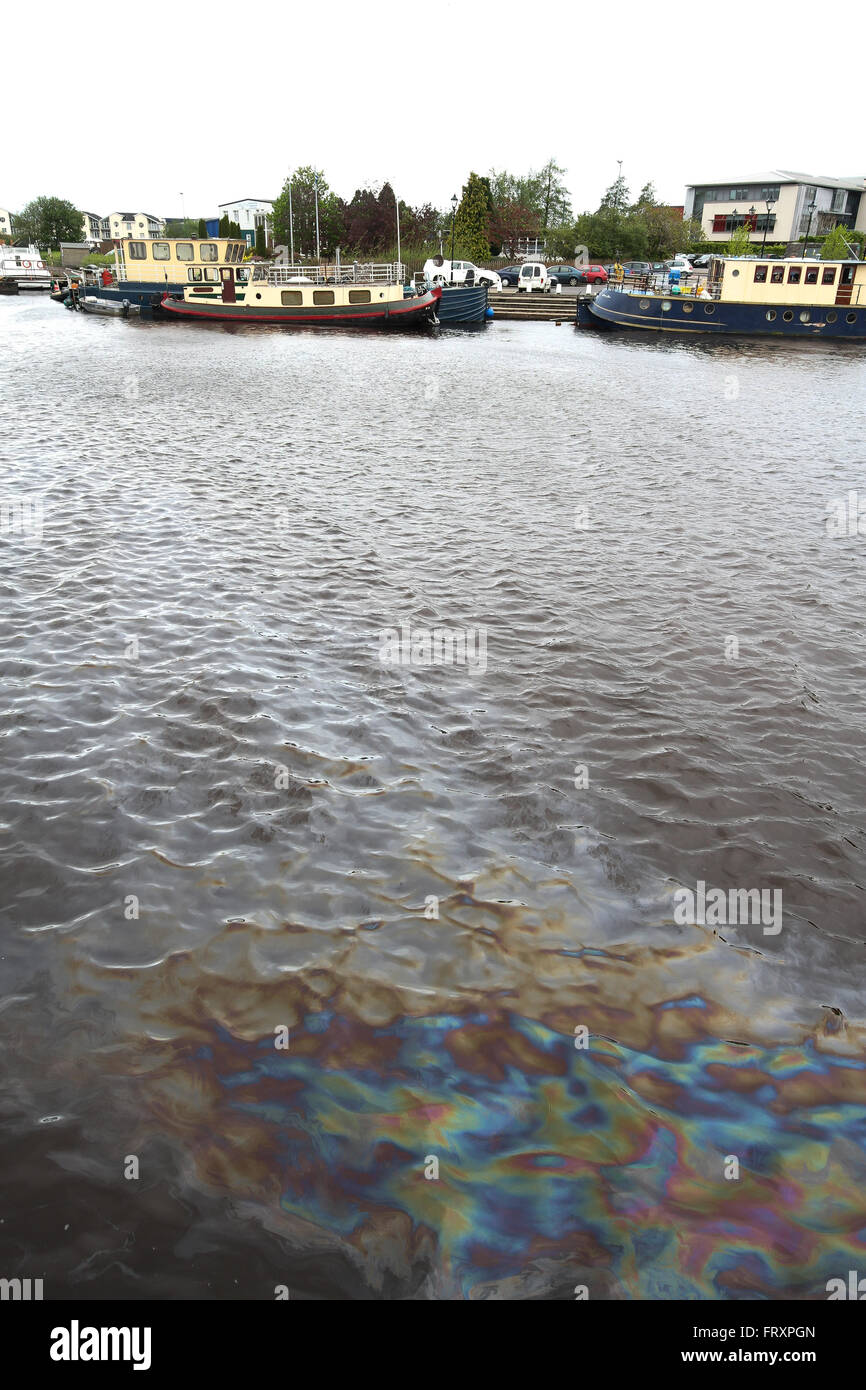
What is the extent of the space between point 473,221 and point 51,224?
8063 cm

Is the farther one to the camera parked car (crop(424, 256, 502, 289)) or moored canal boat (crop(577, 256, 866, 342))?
parked car (crop(424, 256, 502, 289))

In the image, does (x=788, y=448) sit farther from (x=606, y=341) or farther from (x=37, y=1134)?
(x=606, y=341)

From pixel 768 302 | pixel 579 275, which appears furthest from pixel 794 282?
pixel 579 275

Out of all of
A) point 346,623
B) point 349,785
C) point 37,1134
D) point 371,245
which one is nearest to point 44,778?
point 349,785

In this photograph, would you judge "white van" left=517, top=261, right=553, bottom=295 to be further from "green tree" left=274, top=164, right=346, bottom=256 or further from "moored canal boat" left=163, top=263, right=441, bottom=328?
"green tree" left=274, top=164, right=346, bottom=256

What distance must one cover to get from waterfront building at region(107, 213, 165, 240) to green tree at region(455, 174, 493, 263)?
82.4 metres

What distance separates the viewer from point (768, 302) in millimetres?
39344

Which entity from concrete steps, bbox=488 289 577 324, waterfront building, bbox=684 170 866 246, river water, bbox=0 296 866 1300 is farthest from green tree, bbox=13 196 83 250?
river water, bbox=0 296 866 1300

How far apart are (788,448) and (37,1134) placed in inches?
679

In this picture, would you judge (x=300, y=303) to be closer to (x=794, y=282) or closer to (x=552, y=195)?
(x=794, y=282)

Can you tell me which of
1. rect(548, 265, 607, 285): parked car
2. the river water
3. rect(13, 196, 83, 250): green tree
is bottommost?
the river water

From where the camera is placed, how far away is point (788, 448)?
17.2 metres

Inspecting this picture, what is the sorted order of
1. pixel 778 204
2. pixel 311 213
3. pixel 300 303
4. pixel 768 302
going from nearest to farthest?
1. pixel 768 302
2. pixel 300 303
3. pixel 311 213
4. pixel 778 204

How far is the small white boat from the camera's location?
77.6 meters
